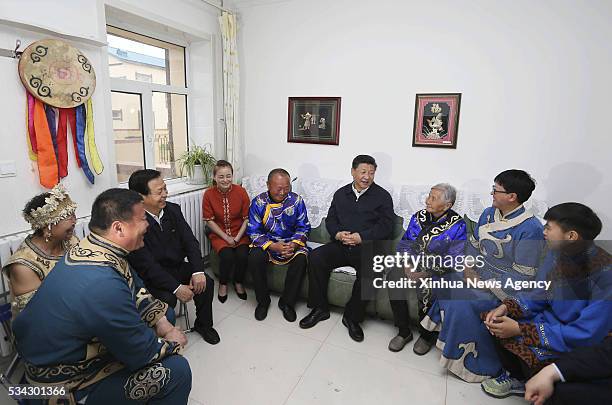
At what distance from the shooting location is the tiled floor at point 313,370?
6.40ft

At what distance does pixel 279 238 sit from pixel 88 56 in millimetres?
1909

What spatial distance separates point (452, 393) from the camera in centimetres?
200

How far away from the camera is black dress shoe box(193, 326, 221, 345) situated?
7.89 ft

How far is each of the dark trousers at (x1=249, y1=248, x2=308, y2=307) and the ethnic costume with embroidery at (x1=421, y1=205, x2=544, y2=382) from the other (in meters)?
1.03

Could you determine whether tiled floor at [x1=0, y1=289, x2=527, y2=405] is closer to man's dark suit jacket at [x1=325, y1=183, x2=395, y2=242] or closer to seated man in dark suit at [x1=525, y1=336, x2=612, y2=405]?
seated man in dark suit at [x1=525, y1=336, x2=612, y2=405]

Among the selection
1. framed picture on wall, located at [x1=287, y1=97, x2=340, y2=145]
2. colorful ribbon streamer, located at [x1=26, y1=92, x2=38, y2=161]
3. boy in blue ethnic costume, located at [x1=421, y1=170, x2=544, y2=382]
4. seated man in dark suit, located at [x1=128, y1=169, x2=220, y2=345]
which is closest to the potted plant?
framed picture on wall, located at [x1=287, y1=97, x2=340, y2=145]

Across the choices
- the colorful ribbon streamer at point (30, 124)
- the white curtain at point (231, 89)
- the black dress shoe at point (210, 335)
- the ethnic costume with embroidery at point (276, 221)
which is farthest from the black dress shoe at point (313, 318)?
the colorful ribbon streamer at point (30, 124)

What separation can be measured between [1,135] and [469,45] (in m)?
3.29

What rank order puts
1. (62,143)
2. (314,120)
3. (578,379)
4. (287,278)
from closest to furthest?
1. (578,379)
2. (62,143)
3. (287,278)
4. (314,120)

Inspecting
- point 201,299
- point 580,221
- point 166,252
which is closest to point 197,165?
point 166,252

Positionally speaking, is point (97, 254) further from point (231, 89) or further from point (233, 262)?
point (231, 89)

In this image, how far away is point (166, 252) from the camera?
2.40 m

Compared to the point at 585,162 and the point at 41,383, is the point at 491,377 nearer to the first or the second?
the point at 585,162

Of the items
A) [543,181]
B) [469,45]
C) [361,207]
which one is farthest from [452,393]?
[469,45]
